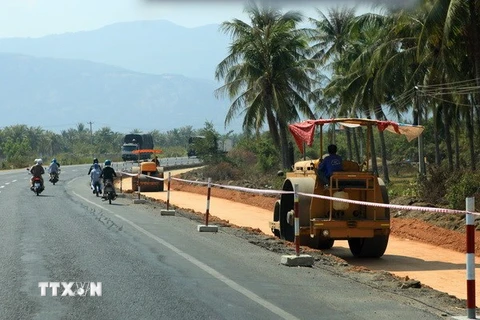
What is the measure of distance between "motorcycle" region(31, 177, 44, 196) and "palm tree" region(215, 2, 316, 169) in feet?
49.5

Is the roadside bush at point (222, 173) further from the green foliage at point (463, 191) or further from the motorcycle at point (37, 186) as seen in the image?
the green foliage at point (463, 191)

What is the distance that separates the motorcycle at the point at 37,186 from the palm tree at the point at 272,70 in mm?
15074

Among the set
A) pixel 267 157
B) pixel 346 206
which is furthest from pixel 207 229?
pixel 267 157

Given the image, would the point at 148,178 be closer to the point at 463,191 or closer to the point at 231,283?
the point at 463,191

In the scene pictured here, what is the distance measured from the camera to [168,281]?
11227 mm

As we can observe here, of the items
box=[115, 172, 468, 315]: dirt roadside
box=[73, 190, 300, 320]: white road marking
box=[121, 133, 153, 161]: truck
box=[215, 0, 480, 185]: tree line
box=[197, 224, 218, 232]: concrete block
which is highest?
box=[215, 0, 480, 185]: tree line

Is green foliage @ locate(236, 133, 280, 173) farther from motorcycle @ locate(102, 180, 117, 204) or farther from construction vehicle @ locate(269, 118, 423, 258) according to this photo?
construction vehicle @ locate(269, 118, 423, 258)

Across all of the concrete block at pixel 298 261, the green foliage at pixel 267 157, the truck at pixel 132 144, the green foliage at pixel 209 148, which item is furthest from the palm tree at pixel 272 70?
the truck at pixel 132 144

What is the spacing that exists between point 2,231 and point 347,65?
137 feet

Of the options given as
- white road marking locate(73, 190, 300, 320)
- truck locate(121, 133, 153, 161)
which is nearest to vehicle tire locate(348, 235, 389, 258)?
white road marking locate(73, 190, 300, 320)

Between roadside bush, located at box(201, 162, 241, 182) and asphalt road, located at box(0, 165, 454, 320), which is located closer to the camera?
asphalt road, located at box(0, 165, 454, 320)

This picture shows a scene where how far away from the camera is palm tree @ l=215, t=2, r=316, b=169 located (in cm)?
4884

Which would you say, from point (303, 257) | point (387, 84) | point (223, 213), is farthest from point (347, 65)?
point (303, 257)

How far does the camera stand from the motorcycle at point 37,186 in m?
37.4
